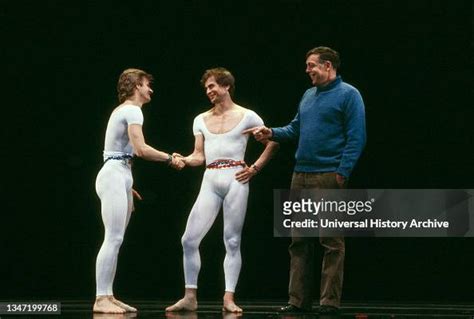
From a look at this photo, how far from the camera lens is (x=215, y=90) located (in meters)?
6.65

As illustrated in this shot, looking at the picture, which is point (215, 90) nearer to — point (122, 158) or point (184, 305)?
point (122, 158)

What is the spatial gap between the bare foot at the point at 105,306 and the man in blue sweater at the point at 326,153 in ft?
3.28

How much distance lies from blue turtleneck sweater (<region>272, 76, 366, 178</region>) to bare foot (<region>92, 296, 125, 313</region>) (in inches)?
54.1

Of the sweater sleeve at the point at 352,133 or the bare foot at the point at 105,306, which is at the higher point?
the sweater sleeve at the point at 352,133

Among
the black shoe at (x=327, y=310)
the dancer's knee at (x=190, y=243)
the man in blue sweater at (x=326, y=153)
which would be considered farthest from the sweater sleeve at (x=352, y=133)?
the dancer's knee at (x=190, y=243)

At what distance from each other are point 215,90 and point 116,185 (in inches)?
34.9

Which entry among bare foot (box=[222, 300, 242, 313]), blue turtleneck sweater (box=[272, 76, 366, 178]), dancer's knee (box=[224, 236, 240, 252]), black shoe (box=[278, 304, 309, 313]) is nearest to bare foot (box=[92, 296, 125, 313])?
bare foot (box=[222, 300, 242, 313])

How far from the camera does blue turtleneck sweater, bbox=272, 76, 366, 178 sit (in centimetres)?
633

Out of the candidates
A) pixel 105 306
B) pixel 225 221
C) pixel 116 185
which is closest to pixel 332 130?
pixel 225 221

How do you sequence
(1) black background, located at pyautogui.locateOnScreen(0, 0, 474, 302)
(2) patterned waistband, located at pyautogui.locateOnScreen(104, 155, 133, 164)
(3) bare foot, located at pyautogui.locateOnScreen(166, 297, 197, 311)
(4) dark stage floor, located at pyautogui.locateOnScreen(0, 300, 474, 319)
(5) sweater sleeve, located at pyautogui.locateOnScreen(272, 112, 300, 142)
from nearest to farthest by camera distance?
(4) dark stage floor, located at pyautogui.locateOnScreen(0, 300, 474, 319) → (2) patterned waistband, located at pyautogui.locateOnScreen(104, 155, 133, 164) → (3) bare foot, located at pyautogui.locateOnScreen(166, 297, 197, 311) → (5) sweater sleeve, located at pyautogui.locateOnScreen(272, 112, 300, 142) → (1) black background, located at pyautogui.locateOnScreen(0, 0, 474, 302)

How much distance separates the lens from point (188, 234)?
657 cm

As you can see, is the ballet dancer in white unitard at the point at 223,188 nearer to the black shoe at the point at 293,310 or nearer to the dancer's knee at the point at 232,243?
the dancer's knee at the point at 232,243

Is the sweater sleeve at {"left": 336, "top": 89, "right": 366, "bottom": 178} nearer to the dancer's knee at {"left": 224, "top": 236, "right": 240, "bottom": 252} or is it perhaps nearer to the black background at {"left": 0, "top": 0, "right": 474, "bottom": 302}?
the dancer's knee at {"left": 224, "top": 236, "right": 240, "bottom": 252}

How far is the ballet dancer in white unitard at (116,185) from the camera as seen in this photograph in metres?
6.29
